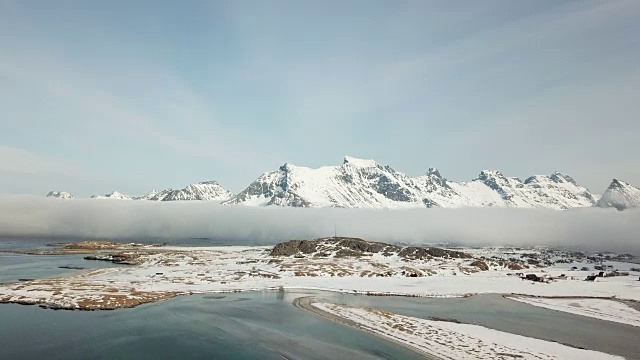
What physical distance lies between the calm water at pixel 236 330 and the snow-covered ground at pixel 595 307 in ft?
15.4

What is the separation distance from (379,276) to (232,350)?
83324 millimetres

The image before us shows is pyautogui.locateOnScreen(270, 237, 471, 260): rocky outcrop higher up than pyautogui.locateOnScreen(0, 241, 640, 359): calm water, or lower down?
higher up

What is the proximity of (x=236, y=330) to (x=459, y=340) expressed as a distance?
29350 millimetres

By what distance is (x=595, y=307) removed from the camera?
82.2 m

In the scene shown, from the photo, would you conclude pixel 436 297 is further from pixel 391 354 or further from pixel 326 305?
pixel 391 354

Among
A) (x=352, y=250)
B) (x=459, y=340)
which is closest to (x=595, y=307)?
(x=459, y=340)

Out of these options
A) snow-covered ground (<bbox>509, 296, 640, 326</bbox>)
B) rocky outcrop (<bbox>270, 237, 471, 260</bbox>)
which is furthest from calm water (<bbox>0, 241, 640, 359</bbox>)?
rocky outcrop (<bbox>270, 237, 471, 260</bbox>)

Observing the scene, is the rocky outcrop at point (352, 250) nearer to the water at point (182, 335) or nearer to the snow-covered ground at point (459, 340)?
the water at point (182, 335)

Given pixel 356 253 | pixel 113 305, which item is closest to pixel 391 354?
pixel 113 305

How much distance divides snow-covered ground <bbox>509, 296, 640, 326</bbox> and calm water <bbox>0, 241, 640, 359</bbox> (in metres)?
4.69

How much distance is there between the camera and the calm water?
44188mm

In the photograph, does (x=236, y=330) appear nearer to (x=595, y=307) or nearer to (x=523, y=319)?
(x=523, y=319)

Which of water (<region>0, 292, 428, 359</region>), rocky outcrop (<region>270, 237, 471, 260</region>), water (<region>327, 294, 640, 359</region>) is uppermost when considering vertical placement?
rocky outcrop (<region>270, 237, 471, 260</region>)

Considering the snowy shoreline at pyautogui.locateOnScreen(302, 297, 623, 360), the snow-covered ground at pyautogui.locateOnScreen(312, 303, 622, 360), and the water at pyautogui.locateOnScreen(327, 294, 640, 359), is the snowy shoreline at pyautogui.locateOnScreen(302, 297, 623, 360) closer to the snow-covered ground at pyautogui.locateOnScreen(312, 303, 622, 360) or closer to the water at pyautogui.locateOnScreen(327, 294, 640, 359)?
the snow-covered ground at pyautogui.locateOnScreen(312, 303, 622, 360)
